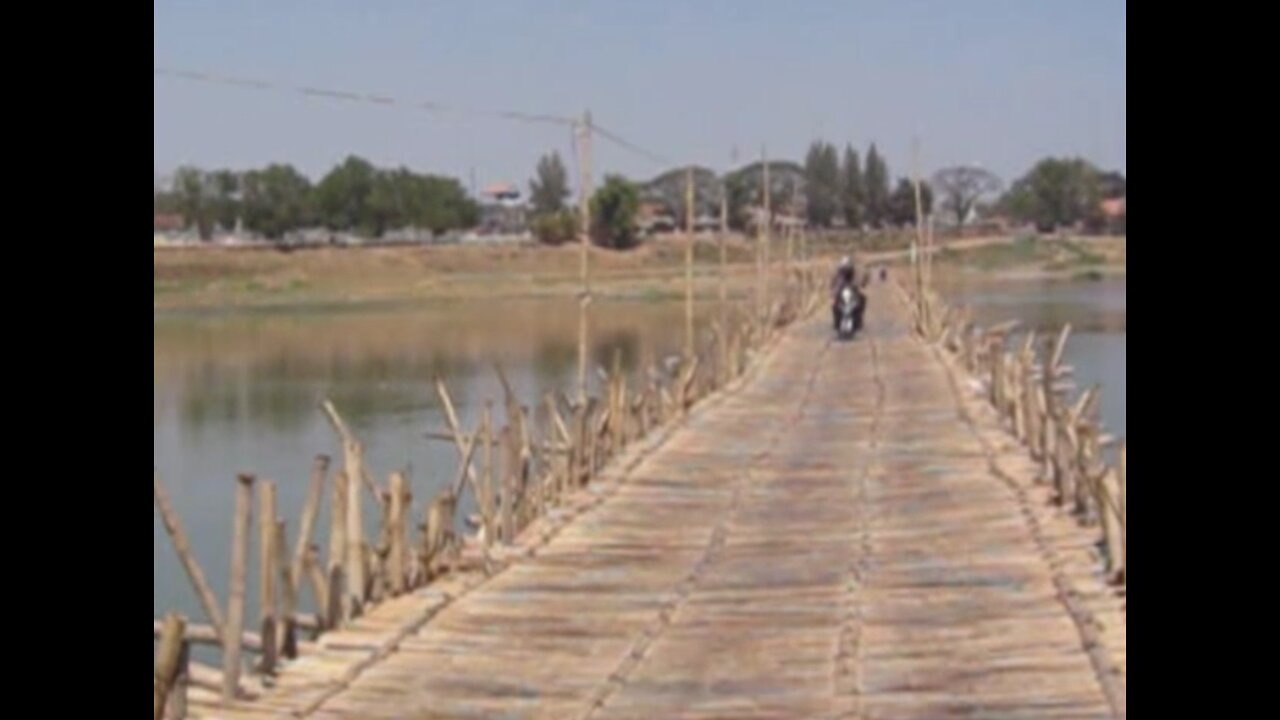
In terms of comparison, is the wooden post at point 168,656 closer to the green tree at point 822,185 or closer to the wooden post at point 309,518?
the wooden post at point 309,518

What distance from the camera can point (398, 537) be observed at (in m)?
6.98

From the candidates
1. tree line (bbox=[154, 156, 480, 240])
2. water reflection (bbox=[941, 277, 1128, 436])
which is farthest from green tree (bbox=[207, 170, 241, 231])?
water reflection (bbox=[941, 277, 1128, 436])

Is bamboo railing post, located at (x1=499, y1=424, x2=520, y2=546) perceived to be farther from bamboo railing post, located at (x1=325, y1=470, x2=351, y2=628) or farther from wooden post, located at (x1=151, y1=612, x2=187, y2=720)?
wooden post, located at (x1=151, y1=612, x2=187, y2=720)

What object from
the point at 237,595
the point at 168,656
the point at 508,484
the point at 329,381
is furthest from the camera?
the point at 329,381

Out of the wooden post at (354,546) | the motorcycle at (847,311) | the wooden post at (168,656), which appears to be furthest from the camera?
the motorcycle at (847,311)

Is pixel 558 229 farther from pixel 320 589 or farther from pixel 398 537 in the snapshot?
pixel 320 589

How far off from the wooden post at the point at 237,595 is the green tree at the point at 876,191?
58.9m

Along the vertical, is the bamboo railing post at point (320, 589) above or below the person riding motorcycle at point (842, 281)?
below

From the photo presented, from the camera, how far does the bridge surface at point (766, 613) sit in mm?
5434

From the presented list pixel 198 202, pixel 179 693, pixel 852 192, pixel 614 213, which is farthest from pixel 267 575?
pixel 852 192

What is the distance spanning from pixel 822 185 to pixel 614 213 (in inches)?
973

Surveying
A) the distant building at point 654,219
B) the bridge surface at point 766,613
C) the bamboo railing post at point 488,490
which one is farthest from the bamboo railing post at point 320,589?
the distant building at point 654,219
